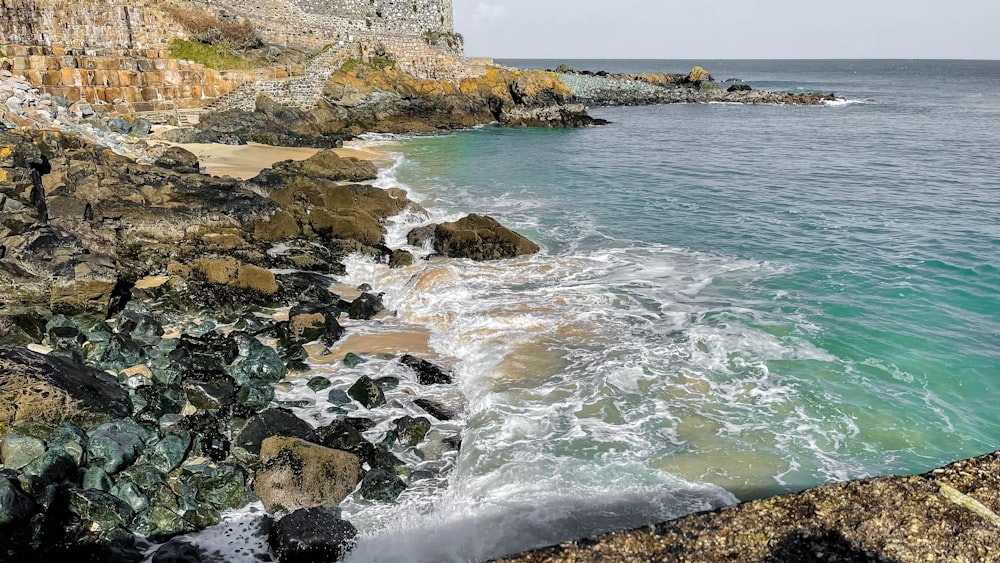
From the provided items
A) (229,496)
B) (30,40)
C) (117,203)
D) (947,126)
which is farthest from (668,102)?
(229,496)

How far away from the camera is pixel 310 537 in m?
6.48

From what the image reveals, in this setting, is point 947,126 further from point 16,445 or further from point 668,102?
point 16,445

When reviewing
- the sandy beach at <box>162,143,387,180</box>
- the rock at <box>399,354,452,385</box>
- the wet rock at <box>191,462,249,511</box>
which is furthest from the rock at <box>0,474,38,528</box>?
the sandy beach at <box>162,143,387,180</box>

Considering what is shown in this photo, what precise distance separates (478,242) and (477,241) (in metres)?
0.04

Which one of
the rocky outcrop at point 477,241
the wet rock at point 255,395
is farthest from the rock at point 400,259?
the wet rock at point 255,395

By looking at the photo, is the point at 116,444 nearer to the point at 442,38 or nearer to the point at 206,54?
Result: the point at 206,54

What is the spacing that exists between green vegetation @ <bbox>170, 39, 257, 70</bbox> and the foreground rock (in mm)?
36874

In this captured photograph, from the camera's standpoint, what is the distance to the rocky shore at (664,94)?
70.9m

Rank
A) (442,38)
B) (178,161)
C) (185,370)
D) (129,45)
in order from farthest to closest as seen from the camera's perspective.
A: (442,38), (129,45), (178,161), (185,370)

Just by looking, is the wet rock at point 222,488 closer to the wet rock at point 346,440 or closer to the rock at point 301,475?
the rock at point 301,475

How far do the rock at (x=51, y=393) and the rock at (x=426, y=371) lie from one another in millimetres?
4048

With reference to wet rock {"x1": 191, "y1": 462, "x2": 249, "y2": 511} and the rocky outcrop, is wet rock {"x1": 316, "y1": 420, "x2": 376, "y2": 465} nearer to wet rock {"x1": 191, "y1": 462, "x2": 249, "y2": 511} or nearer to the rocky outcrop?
wet rock {"x1": 191, "y1": 462, "x2": 249, "y2": 511}

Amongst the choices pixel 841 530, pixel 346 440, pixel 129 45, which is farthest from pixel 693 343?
pixel 129 45

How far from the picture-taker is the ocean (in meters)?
7.58
